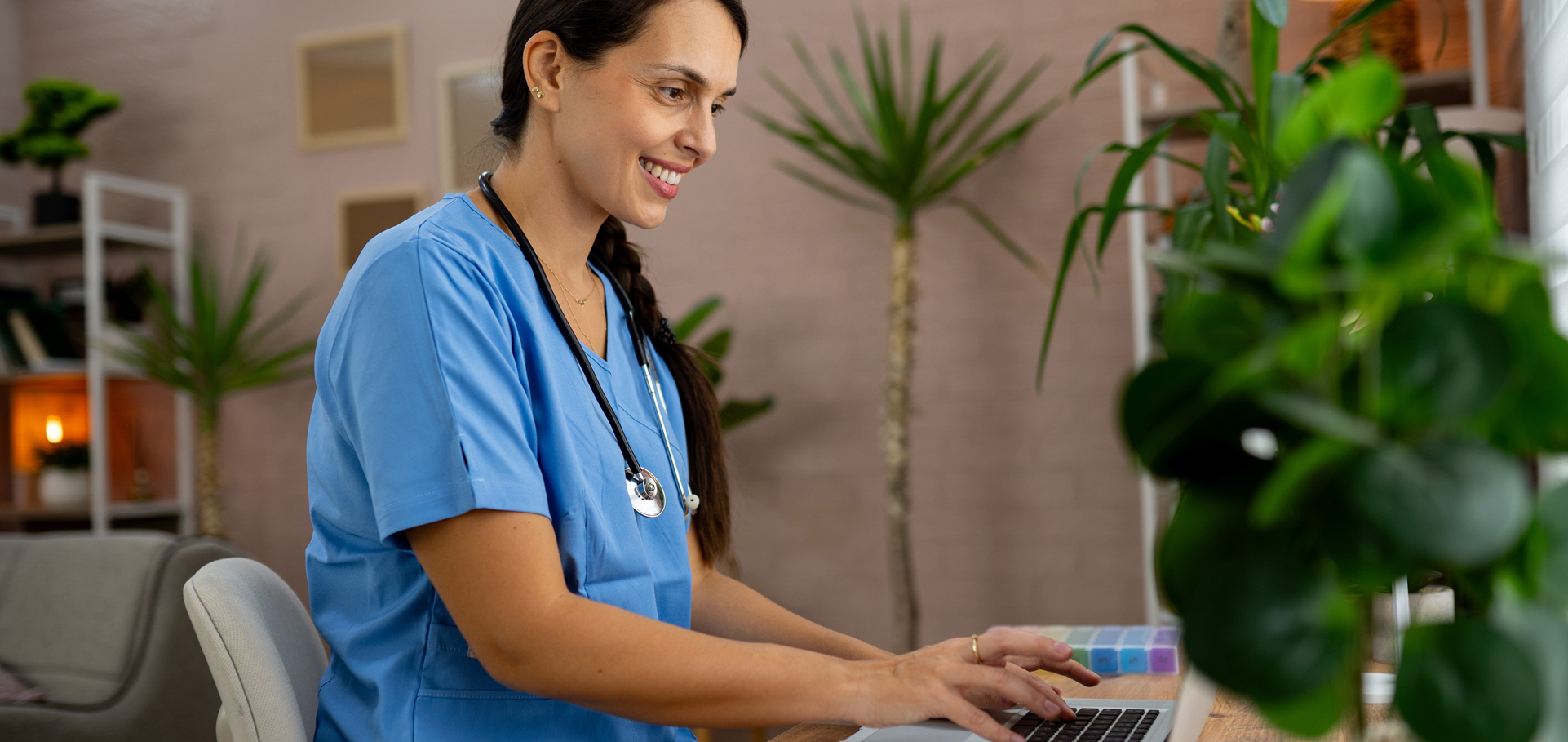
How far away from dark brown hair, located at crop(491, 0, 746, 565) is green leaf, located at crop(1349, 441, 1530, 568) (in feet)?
3.26

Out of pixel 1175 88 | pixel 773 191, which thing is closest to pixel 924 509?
pixel 773 191

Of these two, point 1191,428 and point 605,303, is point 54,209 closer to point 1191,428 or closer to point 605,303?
point 605,303

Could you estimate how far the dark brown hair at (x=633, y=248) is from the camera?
46.6 inches

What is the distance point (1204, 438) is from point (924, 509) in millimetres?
3116

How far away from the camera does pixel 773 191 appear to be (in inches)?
142

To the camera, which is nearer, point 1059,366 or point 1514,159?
point 1514,159

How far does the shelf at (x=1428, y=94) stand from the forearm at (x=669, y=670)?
179cm

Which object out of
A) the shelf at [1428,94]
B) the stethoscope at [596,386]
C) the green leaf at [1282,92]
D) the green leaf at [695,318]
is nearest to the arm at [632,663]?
the stethoscope at [596,386]

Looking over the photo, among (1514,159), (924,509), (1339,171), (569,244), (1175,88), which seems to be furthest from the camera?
(924,509)

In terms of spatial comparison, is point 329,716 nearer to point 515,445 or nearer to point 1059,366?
point 515,445

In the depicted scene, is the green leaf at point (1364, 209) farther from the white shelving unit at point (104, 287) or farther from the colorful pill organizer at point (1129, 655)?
the white shelving unit at point (104, 287)

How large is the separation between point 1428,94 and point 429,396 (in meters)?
2.51

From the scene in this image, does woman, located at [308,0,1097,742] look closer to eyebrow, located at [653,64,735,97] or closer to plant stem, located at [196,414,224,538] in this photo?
eyebrow, located at [653,64,735,97]

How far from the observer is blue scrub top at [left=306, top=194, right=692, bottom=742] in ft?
3.02
